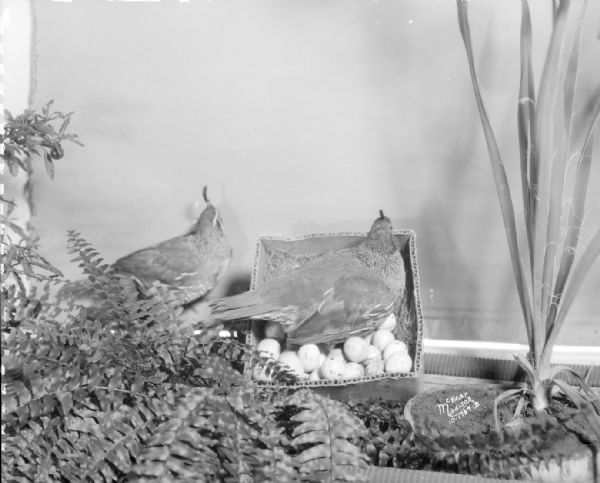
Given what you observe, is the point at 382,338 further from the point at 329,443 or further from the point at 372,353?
the point at 329,443

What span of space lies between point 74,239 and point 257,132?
587 mm

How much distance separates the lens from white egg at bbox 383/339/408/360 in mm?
1726

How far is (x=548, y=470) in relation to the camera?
1.39 m

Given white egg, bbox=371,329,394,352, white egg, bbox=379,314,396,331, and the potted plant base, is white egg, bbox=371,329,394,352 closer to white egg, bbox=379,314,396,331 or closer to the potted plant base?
white egg, bbox=379,314,396,331

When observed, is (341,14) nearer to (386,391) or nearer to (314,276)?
(314,276)

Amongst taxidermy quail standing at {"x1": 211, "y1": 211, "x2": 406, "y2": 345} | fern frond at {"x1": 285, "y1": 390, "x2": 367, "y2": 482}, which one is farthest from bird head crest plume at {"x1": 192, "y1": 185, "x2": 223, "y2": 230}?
fern frond at {"x1": 285, "y1": 390, "x2": 367, "y2": 482}

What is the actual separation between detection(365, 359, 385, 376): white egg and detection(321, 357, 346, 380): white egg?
0.21ft

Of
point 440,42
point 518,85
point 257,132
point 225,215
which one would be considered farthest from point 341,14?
point 225,215

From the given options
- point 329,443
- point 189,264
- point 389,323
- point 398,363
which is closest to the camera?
point 329,443

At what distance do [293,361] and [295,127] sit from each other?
0.65m

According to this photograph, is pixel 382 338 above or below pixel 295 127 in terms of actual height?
below

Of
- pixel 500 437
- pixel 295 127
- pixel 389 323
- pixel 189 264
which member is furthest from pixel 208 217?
pixel 500 437

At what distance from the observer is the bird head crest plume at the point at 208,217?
1.91 meters

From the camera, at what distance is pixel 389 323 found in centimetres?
179
